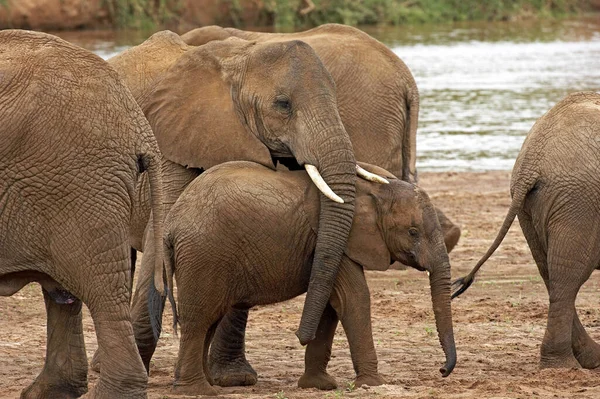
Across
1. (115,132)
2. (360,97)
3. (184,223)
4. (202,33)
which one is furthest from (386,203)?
(202,33)

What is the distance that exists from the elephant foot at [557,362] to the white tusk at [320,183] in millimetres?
1433

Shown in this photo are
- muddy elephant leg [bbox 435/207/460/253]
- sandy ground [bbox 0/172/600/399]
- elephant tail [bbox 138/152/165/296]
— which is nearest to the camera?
elephant tail [bbox 138/152/165/296]

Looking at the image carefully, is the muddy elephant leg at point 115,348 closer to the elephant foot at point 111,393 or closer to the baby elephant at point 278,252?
the elephant foot at point 111,393

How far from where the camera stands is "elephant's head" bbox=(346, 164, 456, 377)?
21.1ft

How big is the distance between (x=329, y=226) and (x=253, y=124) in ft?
2.75

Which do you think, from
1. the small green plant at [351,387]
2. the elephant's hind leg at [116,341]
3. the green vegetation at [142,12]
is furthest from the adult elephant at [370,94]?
the green vegetation at [142,12]

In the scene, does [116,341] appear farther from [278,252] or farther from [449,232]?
[449,232]

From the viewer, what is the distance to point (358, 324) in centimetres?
632

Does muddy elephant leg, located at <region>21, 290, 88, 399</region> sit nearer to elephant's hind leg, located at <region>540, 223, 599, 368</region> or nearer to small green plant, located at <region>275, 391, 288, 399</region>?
small green plant, located at <region>275, 391, 288, 399</region>

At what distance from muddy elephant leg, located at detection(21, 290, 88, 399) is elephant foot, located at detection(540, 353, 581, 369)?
2.31 metres

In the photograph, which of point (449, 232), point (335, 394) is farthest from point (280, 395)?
point (449, 232)

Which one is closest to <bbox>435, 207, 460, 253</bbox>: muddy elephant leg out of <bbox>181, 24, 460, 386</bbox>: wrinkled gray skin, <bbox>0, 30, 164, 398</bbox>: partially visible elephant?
<bbox>181, 24, 460, 386</bbox>: wrinkled gray skin

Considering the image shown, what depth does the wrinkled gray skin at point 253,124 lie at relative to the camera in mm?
6324

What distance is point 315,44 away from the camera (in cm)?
900
